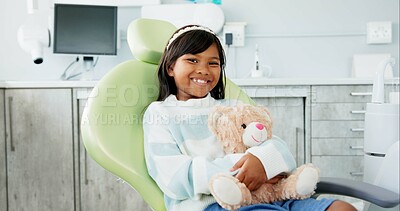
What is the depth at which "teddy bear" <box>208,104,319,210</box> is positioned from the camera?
3.35 feet

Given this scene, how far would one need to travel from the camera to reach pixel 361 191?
103cm

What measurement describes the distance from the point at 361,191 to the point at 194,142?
47cm

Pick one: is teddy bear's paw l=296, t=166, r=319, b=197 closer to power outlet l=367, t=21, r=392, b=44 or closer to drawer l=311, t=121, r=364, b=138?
drawer l=311, t=121, r=364, b=138

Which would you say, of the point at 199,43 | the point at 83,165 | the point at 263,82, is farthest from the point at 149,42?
the point at 83,165

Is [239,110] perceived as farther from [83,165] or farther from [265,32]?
[265,32]

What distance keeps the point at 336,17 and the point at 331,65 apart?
0.29m

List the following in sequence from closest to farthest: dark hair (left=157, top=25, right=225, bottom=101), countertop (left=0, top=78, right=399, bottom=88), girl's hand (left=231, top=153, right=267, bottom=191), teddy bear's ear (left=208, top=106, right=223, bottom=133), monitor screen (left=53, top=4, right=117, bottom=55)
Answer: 1. girl's hand (left=231, top=153, right=267, bottom=191)
2. teddy bear's ear (left=208, top=106, right=223, bottom=133)
3. dark hair (left=157, top=25, right=225, bottom=101)
4. countertop (left=0, top=78, right=399, bottom=88)
5. monitor screen (left=53, top=4, right=117, bottom=55)

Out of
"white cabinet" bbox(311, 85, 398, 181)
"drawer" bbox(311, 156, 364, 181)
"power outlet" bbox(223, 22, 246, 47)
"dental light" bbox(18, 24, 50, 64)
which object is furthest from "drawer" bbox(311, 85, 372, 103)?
"dental light" bbox(18, 24, 50, 64)

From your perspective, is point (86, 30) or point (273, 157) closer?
point (273, 157)

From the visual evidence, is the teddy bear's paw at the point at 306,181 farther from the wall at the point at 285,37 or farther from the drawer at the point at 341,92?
the wall at the point at 285,37

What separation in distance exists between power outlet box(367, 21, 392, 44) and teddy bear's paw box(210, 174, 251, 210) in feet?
5.95

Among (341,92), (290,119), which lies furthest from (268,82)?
(341,92)

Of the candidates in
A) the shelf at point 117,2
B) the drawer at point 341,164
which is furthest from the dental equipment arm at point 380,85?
the shelf at point 117,2

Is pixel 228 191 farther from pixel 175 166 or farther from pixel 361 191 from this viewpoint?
pixel 361 191
